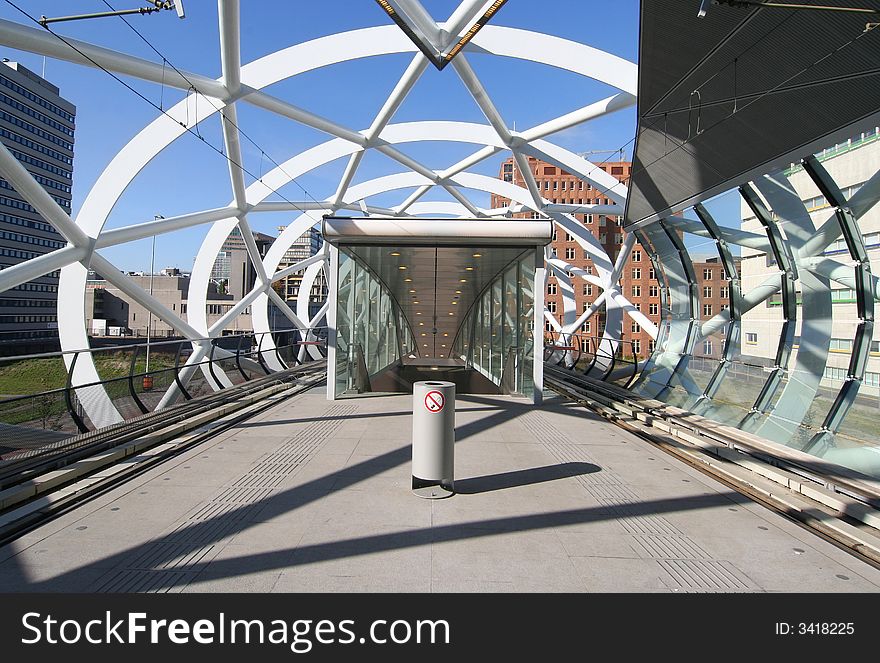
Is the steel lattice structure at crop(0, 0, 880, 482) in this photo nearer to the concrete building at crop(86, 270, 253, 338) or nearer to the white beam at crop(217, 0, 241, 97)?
the white beam at crop(217, 0, 241, 97)

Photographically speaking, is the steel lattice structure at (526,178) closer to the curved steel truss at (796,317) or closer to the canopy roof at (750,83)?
the curved steel truss at (796,317)

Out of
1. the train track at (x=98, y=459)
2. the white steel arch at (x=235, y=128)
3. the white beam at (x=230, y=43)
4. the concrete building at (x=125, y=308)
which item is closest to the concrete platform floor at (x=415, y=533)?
the train track at (x=98, y=459)

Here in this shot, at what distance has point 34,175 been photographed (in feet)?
223

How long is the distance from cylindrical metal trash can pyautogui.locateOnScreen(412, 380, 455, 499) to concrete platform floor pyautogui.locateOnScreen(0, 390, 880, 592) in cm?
27

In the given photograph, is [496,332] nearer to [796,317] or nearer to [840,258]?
[796,317]

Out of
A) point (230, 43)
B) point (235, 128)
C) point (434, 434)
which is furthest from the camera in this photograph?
point (235, 128)

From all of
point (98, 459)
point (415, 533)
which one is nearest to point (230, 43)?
point (98, 459)

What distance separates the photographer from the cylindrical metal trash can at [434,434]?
17.5 ft

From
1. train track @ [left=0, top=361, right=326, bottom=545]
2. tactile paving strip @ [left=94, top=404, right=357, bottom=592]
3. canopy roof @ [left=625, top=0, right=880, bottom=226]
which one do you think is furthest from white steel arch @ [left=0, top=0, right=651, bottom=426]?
canopy roof @ [left=625, top=0, right=880, bottom=226]

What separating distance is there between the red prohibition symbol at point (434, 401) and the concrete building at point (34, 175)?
56.7 metres

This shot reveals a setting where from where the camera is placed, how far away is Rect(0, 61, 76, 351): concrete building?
5603cm

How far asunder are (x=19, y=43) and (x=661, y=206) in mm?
11917

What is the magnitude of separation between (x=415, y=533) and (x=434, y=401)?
1.31 m

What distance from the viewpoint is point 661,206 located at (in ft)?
38.3
